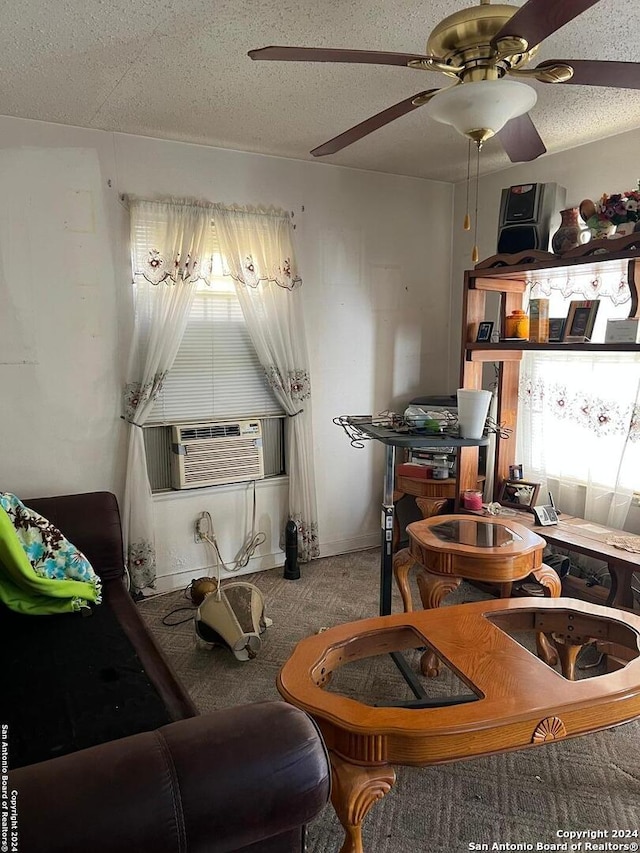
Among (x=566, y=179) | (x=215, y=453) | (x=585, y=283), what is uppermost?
(x=566, y=179)

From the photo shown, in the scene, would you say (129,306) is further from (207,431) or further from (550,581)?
(550,581)

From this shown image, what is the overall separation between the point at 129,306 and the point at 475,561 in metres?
2.21

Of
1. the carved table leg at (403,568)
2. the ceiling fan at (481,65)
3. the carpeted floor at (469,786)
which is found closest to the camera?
the ceiling fan at (481,65)

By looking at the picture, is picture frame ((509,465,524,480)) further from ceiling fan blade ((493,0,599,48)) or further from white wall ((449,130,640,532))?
ceiling fan blade ((493,0,599,48))

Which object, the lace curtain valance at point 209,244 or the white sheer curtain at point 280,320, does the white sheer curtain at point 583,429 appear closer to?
the white sheer curtain at point 280,320

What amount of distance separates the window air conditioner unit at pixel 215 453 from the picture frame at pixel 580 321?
6.03 feet

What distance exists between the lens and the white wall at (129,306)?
9.45 feet

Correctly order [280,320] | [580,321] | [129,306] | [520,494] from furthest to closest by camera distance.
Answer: [280,320] → [520,494] → [129,306] → [580,321]

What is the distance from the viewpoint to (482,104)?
56.8 inches

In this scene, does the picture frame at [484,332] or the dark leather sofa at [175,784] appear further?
the picture frame at [484,332]

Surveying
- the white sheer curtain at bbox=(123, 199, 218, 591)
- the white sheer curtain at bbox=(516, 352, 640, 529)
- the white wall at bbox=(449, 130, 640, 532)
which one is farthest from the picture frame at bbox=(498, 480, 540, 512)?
the white sheer curtain at bbox=(123, 199, 218, 591)

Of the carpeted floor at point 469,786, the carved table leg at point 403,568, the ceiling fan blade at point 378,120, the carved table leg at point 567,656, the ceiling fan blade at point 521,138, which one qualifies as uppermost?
the ceiling fan blade at point 378,120

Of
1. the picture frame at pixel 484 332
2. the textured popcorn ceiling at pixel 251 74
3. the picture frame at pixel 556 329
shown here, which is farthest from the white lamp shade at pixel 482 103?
the picture frame at pixel 484 332

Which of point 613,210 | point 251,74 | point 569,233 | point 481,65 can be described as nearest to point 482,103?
point 481,65
